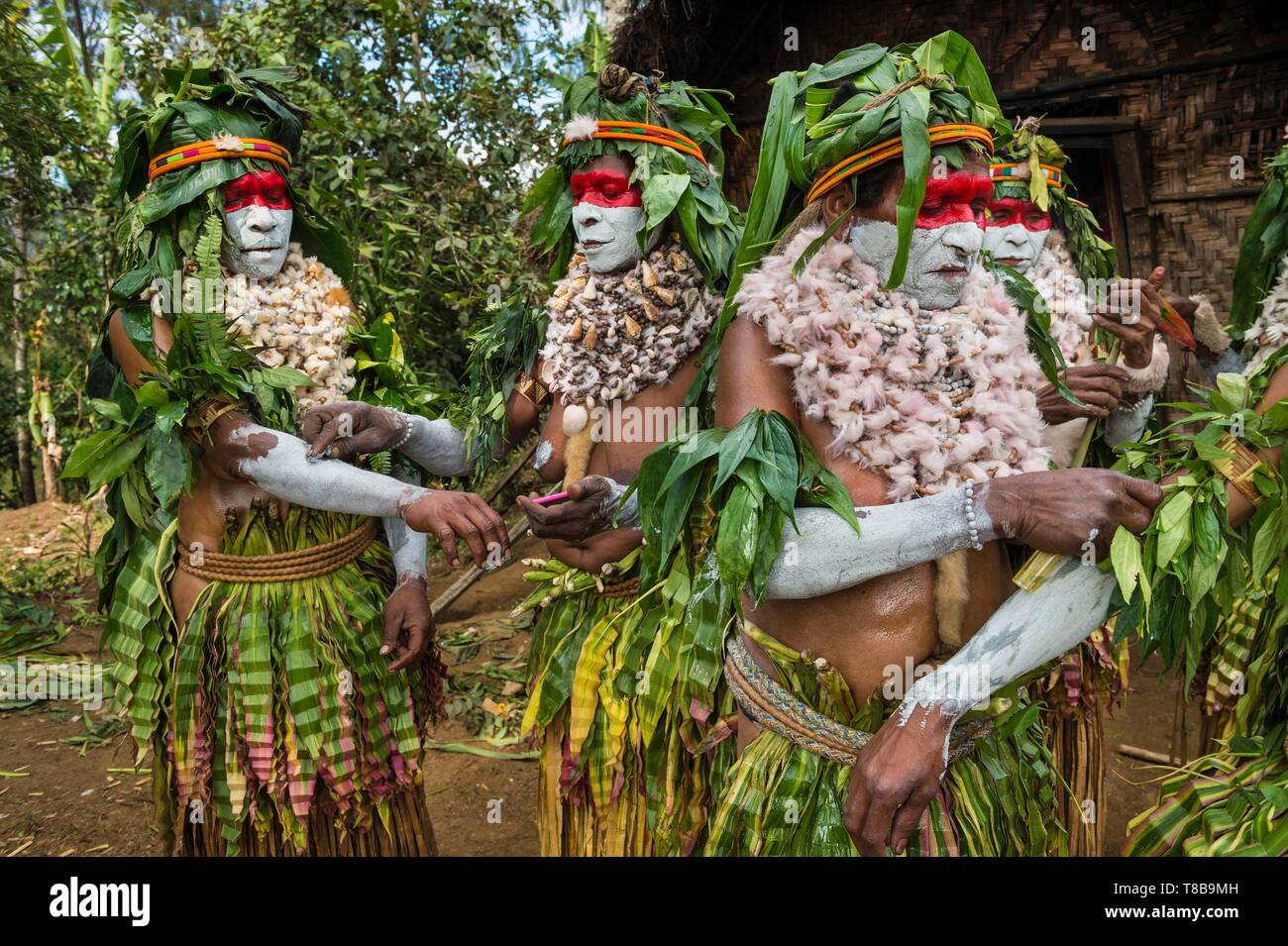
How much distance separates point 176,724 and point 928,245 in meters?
2.36

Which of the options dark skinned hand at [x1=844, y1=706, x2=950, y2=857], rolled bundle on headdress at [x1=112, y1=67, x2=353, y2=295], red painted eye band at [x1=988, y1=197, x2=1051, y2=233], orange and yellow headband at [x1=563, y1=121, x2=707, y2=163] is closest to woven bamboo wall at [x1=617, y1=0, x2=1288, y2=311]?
red painted eye band at [x1=988, y1=197, x2=1051, y2=233]

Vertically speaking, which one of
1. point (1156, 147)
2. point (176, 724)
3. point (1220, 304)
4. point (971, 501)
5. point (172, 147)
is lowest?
point (176, 724)

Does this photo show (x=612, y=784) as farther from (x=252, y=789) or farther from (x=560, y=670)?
(x=252, y=789)

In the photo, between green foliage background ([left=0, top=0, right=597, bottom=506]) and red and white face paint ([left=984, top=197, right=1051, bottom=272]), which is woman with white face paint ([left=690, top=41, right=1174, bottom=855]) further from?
green foliage background ([left=0, top=0, right=597, bottom=506])

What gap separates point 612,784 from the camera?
8.50ft

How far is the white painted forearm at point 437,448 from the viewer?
2807 mm

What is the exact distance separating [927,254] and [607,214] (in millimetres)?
1091

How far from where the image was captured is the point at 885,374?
69.5 inches

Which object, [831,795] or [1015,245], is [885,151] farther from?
[1015,245]

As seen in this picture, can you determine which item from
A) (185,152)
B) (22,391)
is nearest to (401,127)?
(185,152)

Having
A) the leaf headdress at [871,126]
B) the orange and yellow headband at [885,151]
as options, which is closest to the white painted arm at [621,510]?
the leaf headdress at [871,126]

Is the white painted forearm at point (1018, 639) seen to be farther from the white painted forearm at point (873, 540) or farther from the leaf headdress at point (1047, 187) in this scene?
the leaf headdress at point (1047, 187)
